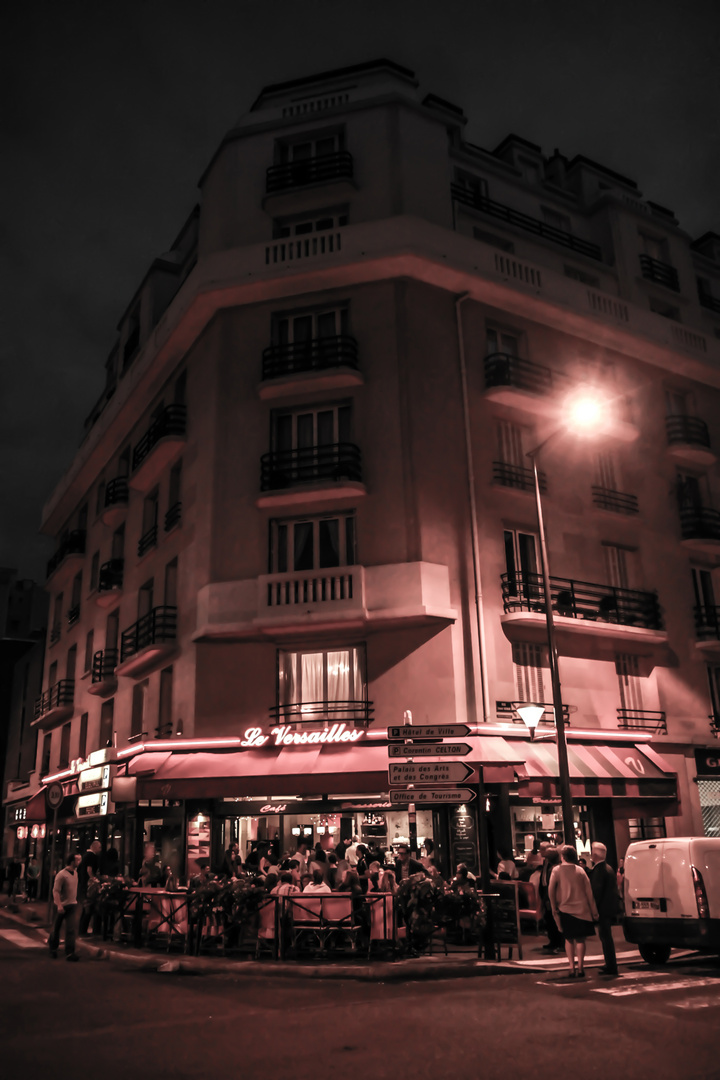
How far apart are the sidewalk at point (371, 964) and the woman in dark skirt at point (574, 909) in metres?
0.77

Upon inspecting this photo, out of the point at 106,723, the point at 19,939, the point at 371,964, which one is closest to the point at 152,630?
the point at 106,723

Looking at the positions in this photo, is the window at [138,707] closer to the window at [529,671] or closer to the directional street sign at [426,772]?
the window at [529,671]

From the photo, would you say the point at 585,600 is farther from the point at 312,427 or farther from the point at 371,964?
the point at 371,964

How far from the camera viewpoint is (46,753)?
112ft

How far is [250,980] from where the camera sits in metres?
11.3

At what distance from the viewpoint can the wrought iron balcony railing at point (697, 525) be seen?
2441 centimetres

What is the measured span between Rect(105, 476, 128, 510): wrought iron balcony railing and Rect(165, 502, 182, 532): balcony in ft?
15.1

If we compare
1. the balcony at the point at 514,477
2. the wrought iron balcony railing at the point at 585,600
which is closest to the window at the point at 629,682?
the wrought iron balcony railing at the point at 585,600

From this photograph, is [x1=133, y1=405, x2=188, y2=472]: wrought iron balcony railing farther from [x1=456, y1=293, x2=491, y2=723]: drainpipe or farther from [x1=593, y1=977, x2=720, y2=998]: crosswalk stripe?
[x1=593, y1=977, x2=720, y2=998]: crosswalk stripe

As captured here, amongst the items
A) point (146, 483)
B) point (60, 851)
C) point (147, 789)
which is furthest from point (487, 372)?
point (60, 851)

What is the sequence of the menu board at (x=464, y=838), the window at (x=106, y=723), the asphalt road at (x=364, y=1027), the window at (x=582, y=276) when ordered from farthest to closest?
the window at (x=106, y=723) < the window at (x=582, y=276) < the menu board at (x=464, y=838) < the asphalt road at (x=364, y=1027)

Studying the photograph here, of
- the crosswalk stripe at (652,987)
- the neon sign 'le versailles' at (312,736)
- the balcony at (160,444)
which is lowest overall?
the crosswalk stripe at (652,987)

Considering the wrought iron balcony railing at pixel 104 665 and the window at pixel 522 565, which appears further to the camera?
the wrought iron balcony railing at pixel 104 665

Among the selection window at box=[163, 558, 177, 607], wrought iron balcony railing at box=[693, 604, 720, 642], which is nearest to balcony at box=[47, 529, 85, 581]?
window at box=[163, 558, 177, 607]
